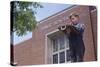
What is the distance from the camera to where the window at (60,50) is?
5.52 ft

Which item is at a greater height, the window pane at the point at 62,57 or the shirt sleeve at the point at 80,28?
the shirt sleeve at the point at 80,28

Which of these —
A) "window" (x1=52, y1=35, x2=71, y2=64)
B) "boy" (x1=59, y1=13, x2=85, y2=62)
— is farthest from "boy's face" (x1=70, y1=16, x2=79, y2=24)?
"window" (x1=52, y1=35, x2=71, y2=64)

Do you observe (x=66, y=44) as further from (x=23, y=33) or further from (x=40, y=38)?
(x=23, y=33)

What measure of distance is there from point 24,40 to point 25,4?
0.90 ft

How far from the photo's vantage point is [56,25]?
5.56ft

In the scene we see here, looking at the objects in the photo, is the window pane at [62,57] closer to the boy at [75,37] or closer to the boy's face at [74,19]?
the boy at [75,37]

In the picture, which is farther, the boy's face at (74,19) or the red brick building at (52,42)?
the boy's face at (74,19)

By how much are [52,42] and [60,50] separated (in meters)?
0.09

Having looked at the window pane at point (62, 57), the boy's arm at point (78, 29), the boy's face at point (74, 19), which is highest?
the boy's face at point (74, 19)

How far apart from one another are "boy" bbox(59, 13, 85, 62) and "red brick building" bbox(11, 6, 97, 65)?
4 cm

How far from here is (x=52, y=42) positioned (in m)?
1.68

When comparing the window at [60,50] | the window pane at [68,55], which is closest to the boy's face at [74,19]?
the window at [60,50]
